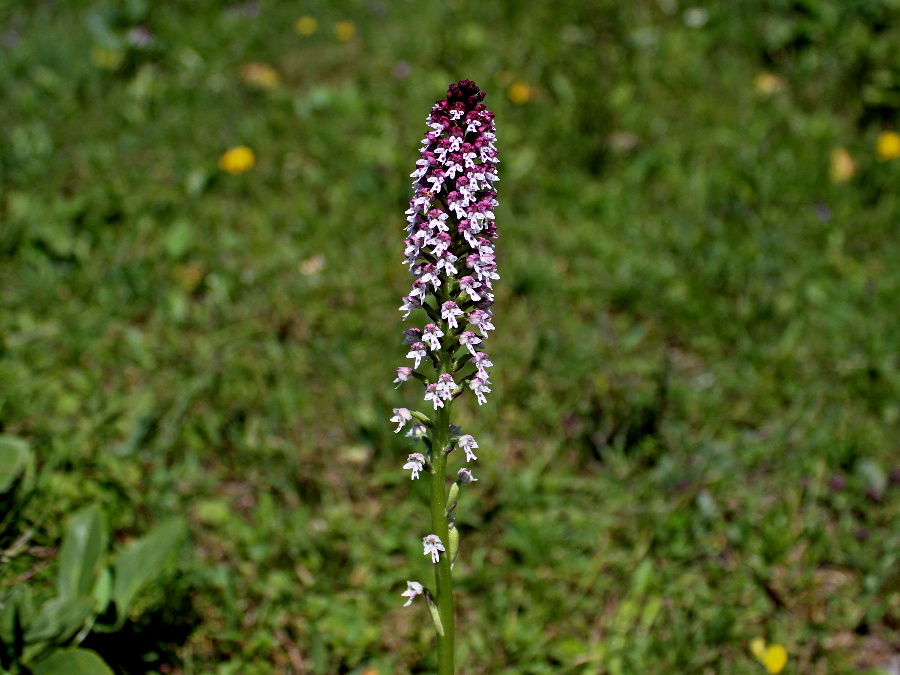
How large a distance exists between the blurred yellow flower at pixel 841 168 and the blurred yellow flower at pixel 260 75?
4.73 m

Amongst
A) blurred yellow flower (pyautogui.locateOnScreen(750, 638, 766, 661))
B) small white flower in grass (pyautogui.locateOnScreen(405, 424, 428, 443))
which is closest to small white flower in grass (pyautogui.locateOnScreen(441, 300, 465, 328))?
small white flower in grass (pyautogui.locateOnScreen(405, 424, 428, 443))

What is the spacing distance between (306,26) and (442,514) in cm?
648

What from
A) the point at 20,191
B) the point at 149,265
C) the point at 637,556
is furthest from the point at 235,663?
the point at 20,191

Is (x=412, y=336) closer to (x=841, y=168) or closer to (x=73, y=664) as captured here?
(x=73, y=664)

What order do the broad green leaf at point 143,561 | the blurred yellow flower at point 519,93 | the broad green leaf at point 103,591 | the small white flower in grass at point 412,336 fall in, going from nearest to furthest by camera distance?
the small white flower in grass at point 412,336 → the broad green leaf at point 103,591 → the broad green leaf at point 143,561 → the blurred yellow flower at point 519,93

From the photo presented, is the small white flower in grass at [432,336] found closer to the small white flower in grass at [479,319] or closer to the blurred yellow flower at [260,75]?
the small white flower in grass at [479,319]

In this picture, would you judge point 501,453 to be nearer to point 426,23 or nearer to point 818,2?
point 426,23

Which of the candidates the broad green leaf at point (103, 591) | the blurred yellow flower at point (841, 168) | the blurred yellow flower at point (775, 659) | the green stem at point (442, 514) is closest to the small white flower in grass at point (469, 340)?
the green stem at point (442, 514)

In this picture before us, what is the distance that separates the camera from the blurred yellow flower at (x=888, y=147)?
6016 mm

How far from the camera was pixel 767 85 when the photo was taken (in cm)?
676

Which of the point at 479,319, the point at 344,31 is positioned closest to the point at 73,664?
the point at 479,319

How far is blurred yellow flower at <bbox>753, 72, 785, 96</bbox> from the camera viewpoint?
6.77 meters

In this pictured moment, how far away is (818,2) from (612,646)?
627cm

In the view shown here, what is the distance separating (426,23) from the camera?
24.8ft
